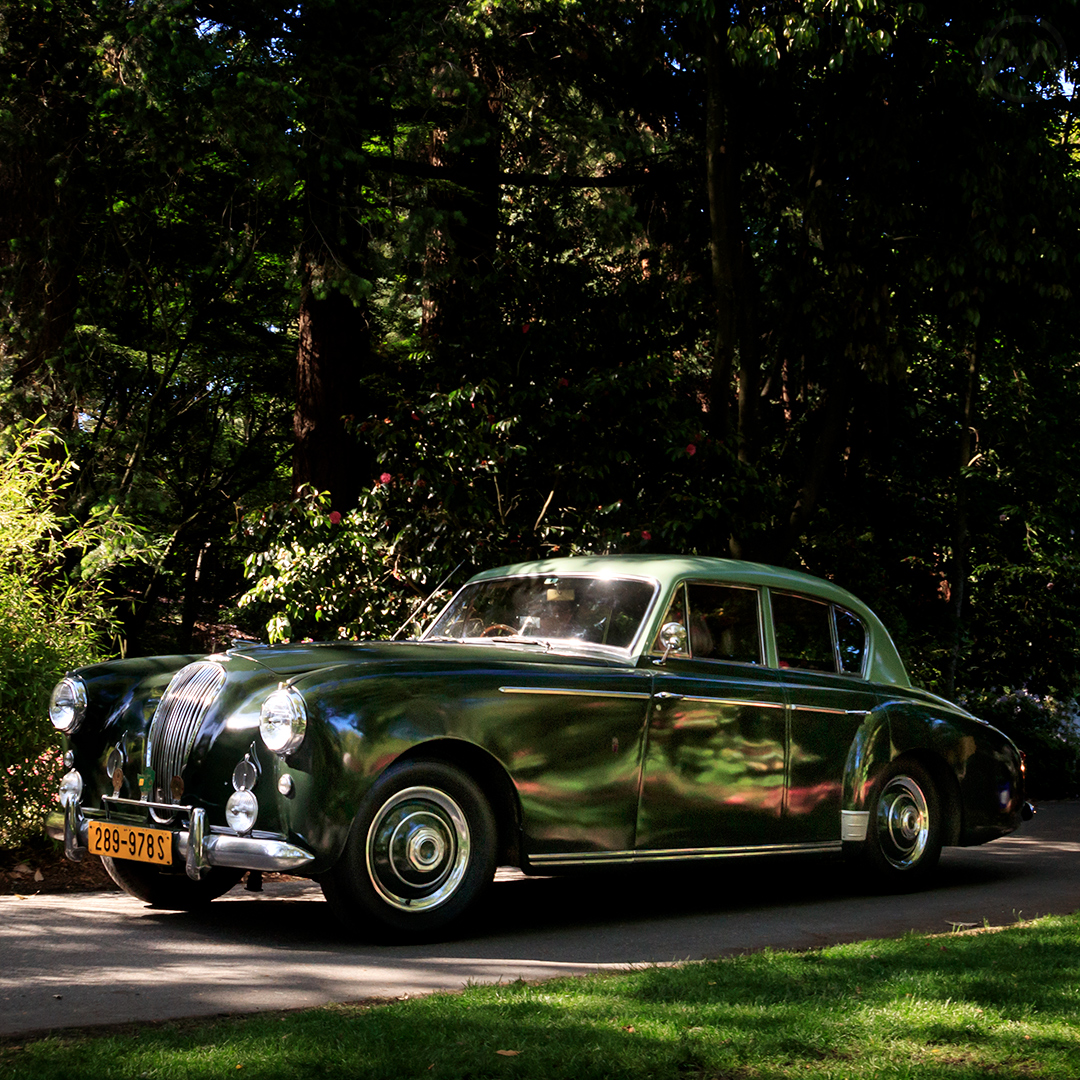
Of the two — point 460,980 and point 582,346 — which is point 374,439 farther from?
point 460,980

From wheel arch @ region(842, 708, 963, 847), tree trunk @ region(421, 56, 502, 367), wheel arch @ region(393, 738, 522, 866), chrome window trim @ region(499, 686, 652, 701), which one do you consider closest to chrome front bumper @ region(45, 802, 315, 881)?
wheel arch @ region(393, 738, 522, 866)

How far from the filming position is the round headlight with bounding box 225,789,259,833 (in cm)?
562

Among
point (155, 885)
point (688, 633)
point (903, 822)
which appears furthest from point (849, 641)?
point (155, 885)

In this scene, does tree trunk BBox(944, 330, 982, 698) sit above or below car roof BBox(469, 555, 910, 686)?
above

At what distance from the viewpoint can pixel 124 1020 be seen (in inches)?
175

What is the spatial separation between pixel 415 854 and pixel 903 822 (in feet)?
11.3

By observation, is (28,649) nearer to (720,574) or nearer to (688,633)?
(688,633)

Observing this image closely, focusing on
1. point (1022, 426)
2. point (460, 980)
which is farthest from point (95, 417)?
point (460, 980)

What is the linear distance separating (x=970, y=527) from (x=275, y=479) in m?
11.2

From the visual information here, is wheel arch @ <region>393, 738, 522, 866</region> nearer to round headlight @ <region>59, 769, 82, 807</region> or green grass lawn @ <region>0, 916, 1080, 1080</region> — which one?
green grass lawn @ <region>0, 916, 1080, 1080</region>

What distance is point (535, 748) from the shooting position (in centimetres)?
619

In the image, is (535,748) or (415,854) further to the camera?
A: (535,748)

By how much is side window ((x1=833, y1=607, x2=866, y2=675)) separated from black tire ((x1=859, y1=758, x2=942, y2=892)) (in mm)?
603

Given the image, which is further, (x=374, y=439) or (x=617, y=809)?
(x=374, y=439)
